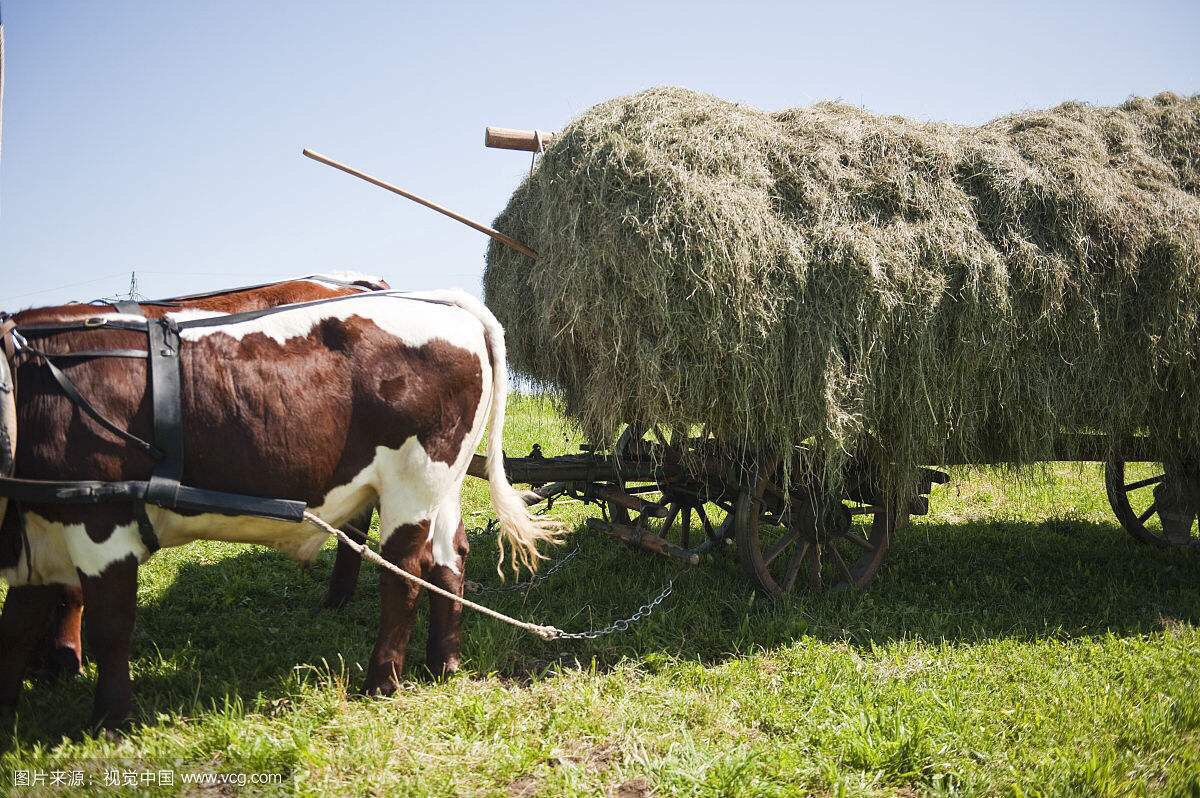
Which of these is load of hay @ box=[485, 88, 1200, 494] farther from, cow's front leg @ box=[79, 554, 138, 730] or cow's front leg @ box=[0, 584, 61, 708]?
cow's front leg @ box=[0, 584, 61, 708]

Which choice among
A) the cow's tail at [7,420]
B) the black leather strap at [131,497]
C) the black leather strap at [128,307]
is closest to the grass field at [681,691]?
the black leather strap at [131,497]

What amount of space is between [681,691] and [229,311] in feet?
9.96

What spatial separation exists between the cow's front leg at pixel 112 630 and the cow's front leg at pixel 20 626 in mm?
319

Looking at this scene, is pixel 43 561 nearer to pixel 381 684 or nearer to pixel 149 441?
pixel 149 441

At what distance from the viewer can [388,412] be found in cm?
339

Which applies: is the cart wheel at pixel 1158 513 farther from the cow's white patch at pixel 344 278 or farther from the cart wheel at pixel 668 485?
the cow's white patch at pixel 344 278

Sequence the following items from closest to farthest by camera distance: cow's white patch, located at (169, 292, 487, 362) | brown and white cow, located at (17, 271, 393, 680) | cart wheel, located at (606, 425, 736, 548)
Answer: cow's white patch, located at (169, 292, 487, 362)
brown and white cow, located at (17, 271, 393, 680)
cart wheel, located at (606, 425, 736, 548)

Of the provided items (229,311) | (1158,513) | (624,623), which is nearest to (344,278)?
(229,311)

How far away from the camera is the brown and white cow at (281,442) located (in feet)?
10.00

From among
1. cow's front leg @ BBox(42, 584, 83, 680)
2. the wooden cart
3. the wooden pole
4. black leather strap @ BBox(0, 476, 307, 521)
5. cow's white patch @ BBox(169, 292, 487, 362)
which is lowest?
cow's front leg @ BBox(42, 584, 83, 680)

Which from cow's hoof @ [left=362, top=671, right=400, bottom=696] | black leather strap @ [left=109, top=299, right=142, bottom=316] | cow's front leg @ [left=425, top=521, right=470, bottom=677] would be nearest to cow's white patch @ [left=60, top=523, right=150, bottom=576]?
black leather strap @ [left=109, top=299, right=142, bottom=316]

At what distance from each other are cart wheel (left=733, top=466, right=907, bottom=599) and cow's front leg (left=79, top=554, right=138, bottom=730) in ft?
10.5

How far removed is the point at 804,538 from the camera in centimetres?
492

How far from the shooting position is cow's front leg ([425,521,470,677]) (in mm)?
3760
